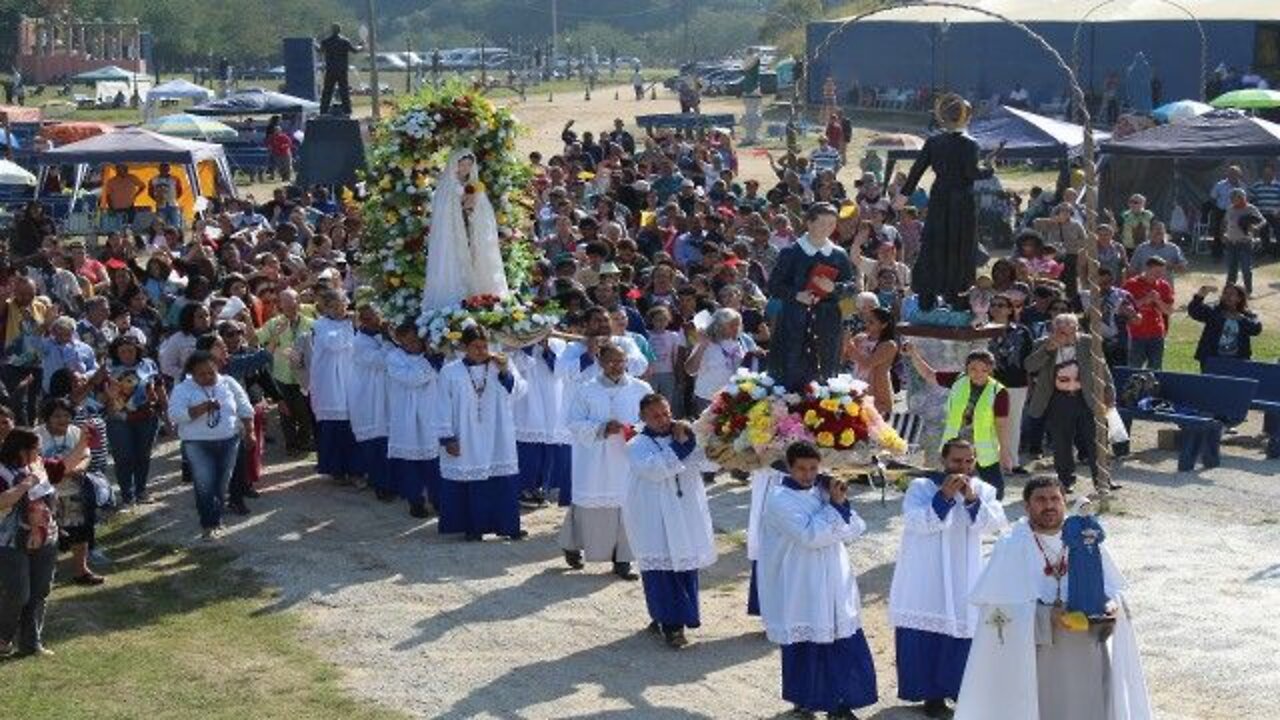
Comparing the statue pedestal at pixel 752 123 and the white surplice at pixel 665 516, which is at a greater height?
the statue pedestal at pixel 752 123

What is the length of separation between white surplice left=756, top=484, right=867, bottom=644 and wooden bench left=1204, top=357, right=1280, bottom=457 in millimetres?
8317

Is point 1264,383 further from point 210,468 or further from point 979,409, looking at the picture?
point 210,468

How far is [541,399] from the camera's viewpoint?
18734 millimetres

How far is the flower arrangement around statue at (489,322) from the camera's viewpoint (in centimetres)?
1816

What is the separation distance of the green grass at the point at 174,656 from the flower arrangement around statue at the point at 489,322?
2.22 metres

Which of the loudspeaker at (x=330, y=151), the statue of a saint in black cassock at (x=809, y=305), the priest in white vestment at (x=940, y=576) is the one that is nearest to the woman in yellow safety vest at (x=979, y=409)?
the statue of a saint in black cassock at (x=809, y=305)

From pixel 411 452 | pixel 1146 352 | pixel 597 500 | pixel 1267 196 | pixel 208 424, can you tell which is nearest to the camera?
pixel 597 500

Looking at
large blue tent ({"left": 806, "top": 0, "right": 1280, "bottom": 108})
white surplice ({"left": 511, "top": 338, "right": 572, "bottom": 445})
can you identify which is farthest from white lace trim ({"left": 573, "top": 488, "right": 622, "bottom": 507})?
large blue tent ({"left": 806, "top": 0, "right": 1280, "bottom": 108})

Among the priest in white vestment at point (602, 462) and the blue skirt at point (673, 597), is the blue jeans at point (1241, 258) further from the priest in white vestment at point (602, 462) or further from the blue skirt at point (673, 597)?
the blue skirt at point (673, 597)

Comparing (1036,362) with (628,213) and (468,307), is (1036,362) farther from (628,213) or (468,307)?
(628,213)

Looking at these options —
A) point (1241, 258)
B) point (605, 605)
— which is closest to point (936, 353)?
point (605, 605)

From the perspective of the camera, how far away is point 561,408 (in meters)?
18.8

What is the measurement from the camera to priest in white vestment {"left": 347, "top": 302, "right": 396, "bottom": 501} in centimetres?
1938

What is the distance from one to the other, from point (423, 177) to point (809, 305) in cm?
461
